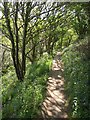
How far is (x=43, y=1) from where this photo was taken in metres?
15.2

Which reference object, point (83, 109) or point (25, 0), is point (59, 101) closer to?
point (83, 109)

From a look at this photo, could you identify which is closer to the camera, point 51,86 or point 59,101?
point 59,101

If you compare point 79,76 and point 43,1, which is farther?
point 43,1

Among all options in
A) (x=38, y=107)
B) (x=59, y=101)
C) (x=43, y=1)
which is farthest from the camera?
(x=43, y=1)

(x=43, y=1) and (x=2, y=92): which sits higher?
(x=43, y=1)

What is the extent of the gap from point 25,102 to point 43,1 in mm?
8009

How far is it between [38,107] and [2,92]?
5186 millimetres

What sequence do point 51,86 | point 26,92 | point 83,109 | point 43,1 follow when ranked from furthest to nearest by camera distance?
1. point 43,1
2. point 51,86
3. point 26,92
4. point 83,109

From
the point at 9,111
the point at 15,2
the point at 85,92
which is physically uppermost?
the point at 15,2

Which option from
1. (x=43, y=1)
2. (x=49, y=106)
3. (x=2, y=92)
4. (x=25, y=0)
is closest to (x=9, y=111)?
(x=49, y=106)

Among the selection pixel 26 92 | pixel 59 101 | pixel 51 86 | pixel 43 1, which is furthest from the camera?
pixel 43 1

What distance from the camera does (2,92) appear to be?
45.0 feet

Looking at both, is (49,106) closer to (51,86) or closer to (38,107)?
(38,107)

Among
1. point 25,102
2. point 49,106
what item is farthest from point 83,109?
point 25,102
